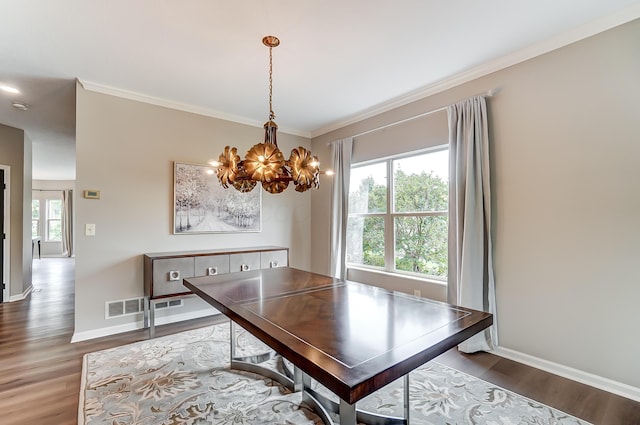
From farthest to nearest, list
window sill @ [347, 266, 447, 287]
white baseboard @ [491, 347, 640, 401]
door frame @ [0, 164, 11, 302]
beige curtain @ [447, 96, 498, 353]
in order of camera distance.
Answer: door frame @ [0, 164, 11, 302] → window sill @ [347, 266, 447, 287] → beige curtain @ [447, 96, 498, 353] → white baseboard @ [491, 347, 640, 401]

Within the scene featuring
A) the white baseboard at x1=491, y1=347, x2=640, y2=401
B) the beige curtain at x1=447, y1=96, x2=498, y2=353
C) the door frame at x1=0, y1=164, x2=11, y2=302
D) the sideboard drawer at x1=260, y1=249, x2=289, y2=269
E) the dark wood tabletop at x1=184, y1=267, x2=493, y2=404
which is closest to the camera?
the dark wood tabletop at x1=184, y1=267, x2=493, y2=404

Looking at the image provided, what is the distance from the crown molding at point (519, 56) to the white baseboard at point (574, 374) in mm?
2580

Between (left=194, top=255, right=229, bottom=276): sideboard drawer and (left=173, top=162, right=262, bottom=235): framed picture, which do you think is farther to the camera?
(left=173, top=162, right=262, bottom=235): framed picture

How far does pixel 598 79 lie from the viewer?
224 centimetres

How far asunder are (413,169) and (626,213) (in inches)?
75.0

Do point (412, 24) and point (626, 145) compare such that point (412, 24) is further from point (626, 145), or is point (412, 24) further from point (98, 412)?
point (98, 412)

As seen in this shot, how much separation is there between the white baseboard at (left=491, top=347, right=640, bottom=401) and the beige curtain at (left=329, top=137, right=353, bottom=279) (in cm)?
209

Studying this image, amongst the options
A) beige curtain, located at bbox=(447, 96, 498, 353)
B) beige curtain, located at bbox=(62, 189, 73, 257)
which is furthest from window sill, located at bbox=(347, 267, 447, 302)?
beige curtain, located at bbox=(62, 189, 73, 257)

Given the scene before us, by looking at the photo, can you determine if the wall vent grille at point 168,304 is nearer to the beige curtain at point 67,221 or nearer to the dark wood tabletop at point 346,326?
the dark wood tabletop at point 346,326

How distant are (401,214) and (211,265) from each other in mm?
2391

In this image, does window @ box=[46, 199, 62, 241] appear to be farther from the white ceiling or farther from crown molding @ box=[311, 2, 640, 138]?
crown molding @ box=[311, 2, 640, 138]

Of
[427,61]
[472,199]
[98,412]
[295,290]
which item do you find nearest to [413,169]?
[472,199]

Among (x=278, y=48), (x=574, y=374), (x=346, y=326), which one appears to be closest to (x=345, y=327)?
(x=346, y=326)

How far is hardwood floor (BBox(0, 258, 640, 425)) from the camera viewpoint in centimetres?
194
